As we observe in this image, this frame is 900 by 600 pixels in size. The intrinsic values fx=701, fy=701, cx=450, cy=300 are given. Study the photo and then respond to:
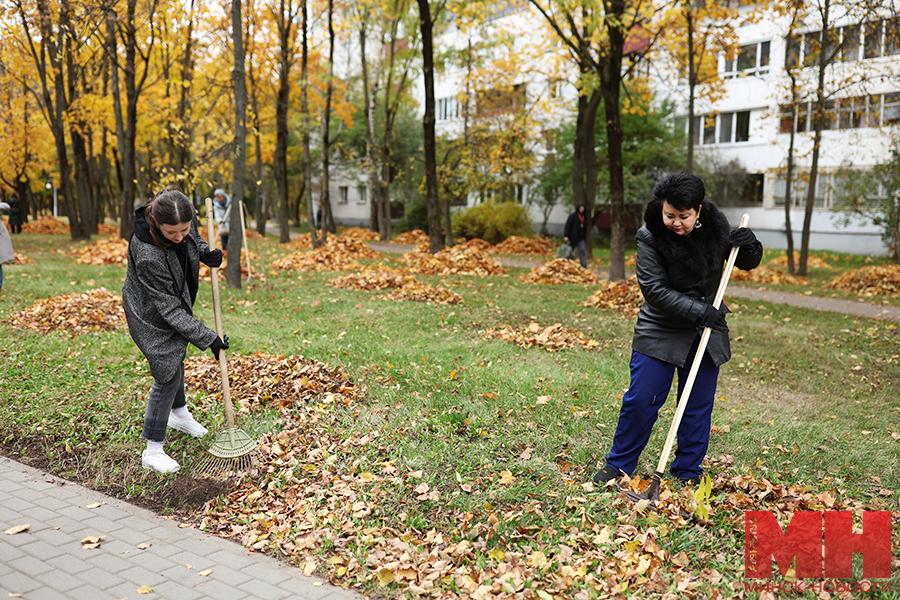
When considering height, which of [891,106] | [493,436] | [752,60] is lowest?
[493,436]

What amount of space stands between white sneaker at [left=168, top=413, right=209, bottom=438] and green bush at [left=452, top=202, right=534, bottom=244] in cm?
2308

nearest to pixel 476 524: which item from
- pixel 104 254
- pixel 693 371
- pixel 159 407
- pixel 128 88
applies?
pixel 693 371

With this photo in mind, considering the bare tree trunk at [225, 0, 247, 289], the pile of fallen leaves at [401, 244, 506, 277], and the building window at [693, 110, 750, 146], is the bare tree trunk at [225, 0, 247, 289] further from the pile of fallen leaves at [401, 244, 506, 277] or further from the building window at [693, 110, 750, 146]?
the building window at [693, 110, 750, 146]

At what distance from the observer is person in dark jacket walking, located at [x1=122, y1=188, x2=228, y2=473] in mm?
4203

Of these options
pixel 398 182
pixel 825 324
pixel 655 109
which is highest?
pixel 655 109

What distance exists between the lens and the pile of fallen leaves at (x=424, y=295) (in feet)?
36.8

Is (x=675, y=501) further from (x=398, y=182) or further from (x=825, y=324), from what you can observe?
(x=398, y=182)

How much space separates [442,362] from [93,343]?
380 cm

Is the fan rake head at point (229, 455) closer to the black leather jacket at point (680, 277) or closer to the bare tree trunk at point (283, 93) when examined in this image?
the black leather jacket at point (680, 277)

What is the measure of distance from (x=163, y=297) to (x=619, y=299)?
8.23 meters

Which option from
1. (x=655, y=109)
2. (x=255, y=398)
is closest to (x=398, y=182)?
(x=655, y=109)

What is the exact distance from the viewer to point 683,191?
3.69m

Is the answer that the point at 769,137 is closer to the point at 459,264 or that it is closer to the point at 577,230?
the point at 577,230

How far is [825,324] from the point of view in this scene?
34.6ft
